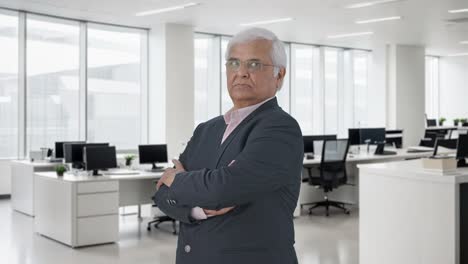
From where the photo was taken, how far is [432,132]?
15.9m

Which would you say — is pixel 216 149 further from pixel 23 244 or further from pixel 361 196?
pixel 23 244

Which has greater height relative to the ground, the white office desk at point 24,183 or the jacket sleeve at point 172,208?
the jacket sleeve at point 172,208

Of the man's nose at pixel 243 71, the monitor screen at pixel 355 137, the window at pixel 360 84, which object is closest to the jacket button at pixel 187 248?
the man's nose at pixel 243 71

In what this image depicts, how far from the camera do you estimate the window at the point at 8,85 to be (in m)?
10.6

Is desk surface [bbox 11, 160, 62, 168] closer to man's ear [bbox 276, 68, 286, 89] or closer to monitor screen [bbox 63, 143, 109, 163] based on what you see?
monitor screen [bbox 63, 143, 109, 163]

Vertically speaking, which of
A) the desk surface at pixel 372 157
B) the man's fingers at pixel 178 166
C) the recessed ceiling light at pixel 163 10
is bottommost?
the desk surface at pixel 372 157

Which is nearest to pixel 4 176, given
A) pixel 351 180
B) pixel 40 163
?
pixel 40 163

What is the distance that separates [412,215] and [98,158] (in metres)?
4.24

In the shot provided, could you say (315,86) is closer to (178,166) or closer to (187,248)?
(178,166)

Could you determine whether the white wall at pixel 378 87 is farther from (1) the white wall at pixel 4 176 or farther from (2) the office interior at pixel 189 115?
(1) the white wall at pixel 4 176

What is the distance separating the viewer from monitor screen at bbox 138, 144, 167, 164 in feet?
25.5

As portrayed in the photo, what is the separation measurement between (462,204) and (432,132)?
1261 centimetres

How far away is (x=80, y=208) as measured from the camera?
6535 mm

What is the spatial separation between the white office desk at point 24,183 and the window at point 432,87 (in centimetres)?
1483
